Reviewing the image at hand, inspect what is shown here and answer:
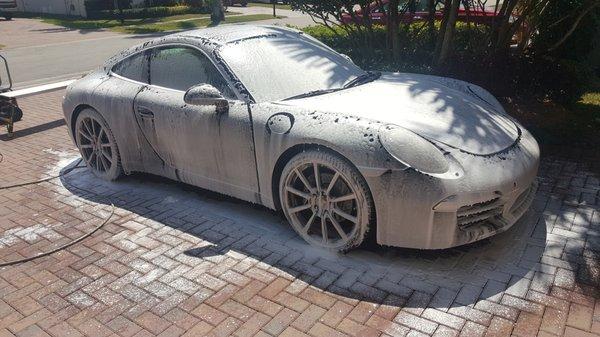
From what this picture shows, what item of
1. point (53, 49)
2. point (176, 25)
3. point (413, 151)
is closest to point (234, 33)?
point (413, 151)

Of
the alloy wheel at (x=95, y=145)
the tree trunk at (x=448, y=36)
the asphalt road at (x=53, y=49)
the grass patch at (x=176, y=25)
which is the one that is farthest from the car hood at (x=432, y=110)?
the grass patch at (x=176, y=25)

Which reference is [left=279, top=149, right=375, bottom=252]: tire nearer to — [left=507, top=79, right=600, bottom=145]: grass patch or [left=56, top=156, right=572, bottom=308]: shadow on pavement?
[left=56, top=156, right=572, bottom=308]: shadow on pavement

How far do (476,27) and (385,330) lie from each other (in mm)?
7354

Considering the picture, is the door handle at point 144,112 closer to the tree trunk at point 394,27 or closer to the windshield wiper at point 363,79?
the windshield wiper at point 363,79

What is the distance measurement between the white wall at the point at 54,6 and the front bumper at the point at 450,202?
32.2 metres

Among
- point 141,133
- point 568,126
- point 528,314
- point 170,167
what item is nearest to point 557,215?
point 528,314

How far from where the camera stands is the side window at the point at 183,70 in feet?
14.2

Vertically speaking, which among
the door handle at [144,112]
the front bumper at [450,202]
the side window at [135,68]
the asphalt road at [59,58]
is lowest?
the asphalt road at [59,58]

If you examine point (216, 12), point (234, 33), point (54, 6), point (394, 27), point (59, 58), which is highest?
point (54, 6)

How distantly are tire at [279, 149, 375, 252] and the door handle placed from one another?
1601 millimetres

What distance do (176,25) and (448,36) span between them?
805 inches

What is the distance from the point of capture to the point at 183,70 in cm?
464

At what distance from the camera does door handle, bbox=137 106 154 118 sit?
467cm

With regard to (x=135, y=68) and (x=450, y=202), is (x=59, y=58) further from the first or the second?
(x=450, y=202)
